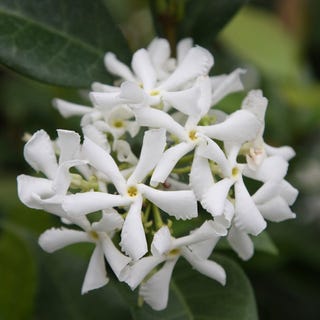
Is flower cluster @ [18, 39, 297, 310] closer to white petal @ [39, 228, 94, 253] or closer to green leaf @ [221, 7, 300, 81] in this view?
white petal @ [39, 228, 94, 253]

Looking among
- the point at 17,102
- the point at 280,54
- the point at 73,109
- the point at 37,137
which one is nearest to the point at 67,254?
the point at 73,109

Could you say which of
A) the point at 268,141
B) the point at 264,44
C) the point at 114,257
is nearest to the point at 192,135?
the point at 114,257

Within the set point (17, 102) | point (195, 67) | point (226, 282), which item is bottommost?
point (17, 102)

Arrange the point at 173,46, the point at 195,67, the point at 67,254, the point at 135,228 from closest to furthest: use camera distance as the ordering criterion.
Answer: the point at 135,228 → the point at 195,67 → the point at 173,46 → the point at 67,254

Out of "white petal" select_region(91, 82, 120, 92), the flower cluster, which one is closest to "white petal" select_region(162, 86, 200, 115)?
the flower cluster

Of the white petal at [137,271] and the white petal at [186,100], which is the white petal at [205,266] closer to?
the white petal at [137,271]

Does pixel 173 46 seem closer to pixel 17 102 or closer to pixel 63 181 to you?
pixel 63 181
